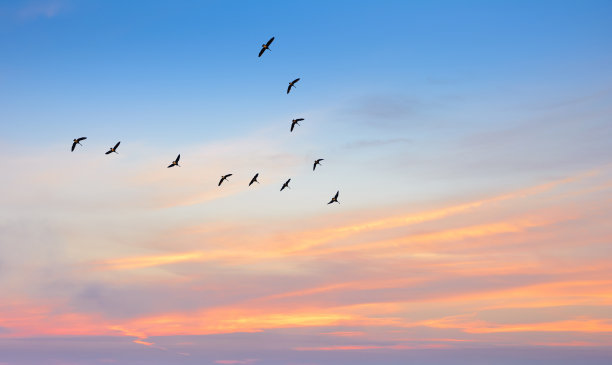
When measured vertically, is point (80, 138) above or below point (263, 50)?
below

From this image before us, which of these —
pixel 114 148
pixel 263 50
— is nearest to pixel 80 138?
pixel 114 148

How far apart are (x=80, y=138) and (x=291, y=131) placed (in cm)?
5864

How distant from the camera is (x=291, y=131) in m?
198

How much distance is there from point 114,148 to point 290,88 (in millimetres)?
53261

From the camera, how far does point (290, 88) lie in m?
199

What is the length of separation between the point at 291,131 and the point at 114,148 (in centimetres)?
5079

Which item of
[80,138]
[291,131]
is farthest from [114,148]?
[291,131]

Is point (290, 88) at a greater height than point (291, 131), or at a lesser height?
greater

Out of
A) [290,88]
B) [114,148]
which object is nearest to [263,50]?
[290,88]

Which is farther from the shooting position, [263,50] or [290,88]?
[290,88]

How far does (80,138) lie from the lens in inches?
7407

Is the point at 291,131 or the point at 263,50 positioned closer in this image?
the point at 263,50

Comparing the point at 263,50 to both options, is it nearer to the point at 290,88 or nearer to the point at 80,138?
the point at 290,88

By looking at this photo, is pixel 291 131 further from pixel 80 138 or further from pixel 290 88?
pixel 80 138
